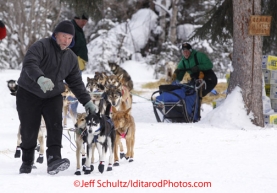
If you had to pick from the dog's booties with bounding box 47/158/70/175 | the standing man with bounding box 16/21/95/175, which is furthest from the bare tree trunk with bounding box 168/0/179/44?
the dog's booties with bounding box 47/158/70/175

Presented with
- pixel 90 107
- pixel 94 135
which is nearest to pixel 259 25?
pixel 90 107

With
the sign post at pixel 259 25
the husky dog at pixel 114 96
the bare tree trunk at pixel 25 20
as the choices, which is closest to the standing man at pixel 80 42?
the husky dog at pixel 114 96

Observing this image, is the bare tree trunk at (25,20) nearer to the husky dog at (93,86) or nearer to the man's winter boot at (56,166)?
the husky dog at (93,86)

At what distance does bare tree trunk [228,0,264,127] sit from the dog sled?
1078 mm

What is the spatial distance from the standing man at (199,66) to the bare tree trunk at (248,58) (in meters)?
1.12

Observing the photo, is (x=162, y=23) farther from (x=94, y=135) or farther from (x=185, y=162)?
(x=94, y=135)

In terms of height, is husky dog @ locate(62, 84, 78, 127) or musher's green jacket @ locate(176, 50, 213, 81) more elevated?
musher's green jacket @ locate(176, 50, 213, 81)

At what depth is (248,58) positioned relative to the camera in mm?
9406

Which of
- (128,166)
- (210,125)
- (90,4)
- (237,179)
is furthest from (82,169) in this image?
(90,4)

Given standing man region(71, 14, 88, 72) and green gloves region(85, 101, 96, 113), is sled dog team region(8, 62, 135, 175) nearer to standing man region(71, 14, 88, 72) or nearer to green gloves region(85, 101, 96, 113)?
green gloves region(85, 101, 96, 113)

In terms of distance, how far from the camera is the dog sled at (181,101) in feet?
33.5

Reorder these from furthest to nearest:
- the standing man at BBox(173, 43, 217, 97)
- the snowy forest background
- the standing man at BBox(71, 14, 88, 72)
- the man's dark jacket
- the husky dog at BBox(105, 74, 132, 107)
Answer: the snowy forest background
the standing man at BBox(173, 43, 217, 97)
the standing man at BBox(71, 14, 88, 72)
the husky dog at BBox(105, 74, 132, 107)
the man's dark jacket

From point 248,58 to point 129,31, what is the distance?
55.7ft

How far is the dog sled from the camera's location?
10211mm
